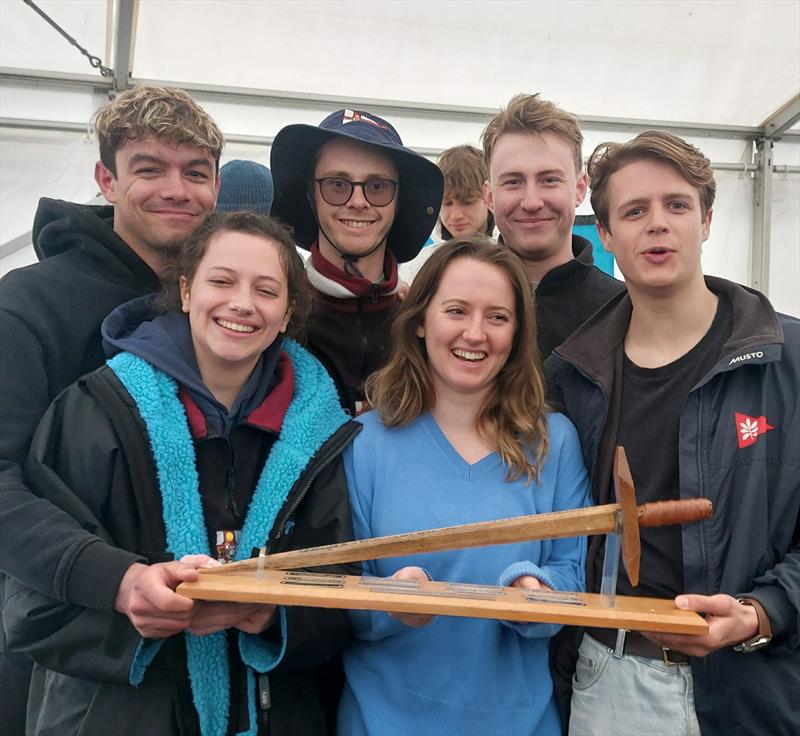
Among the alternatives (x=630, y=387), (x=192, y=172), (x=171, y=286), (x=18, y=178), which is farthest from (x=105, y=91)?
Answer: (x=630, y=387)

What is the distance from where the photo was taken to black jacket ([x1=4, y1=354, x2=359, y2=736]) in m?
1.59

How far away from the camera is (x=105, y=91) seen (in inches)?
175

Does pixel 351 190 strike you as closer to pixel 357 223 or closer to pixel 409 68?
pixel 357 223

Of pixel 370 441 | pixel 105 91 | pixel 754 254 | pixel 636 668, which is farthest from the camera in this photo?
pixel 754 254

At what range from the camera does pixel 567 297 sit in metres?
2.77

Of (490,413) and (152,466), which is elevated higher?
(490,413)

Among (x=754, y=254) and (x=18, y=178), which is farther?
(x=754, y=254)

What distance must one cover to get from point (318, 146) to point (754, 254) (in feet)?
13.6

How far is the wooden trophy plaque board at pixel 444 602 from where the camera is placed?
140 centimetres

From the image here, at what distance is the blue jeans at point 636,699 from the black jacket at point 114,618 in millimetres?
703

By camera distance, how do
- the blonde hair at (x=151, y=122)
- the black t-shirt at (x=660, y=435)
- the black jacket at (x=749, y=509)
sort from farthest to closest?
the blonde hair at (x=151, y=122) < the black t-shirt at (x=660, y=435) < the black jacket at (x=749, y=509)

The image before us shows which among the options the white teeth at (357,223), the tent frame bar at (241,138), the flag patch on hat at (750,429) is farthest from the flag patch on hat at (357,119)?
the tent frame bar at (241,138)

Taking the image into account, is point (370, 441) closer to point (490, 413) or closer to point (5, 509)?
point (490, 413)

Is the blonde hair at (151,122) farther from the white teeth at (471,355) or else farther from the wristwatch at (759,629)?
the wristwatch at (759,629)
